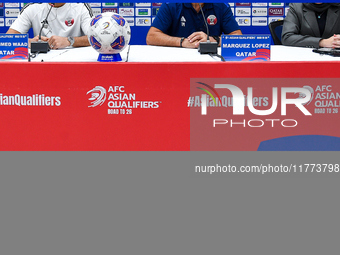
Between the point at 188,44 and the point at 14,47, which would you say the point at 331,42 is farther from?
the point at 14,47

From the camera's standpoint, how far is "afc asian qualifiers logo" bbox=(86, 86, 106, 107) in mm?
1642

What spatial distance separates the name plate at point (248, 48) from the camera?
167 centimetres

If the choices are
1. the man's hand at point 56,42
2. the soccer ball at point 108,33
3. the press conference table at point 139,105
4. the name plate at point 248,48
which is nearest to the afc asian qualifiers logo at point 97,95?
the press conference table at point 139,105

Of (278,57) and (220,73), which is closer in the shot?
(220,73)

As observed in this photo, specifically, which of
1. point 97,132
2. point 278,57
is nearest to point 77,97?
point 97,132

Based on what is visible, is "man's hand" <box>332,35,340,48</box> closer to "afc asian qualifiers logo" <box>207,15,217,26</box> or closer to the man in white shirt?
"afc asian qualifiers logo" <box>207,15,217,26</box>

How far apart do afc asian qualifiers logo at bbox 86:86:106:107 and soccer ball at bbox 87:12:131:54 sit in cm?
20

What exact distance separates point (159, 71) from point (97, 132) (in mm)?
409

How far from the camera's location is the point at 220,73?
1628mm

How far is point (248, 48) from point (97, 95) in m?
0.74

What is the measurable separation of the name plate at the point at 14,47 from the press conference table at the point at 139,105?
0.09 meters

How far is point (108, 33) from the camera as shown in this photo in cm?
166

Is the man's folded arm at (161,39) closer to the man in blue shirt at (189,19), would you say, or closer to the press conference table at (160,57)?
the man in blue shirt at (189,19)

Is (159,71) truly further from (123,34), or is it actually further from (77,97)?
(77,97)
